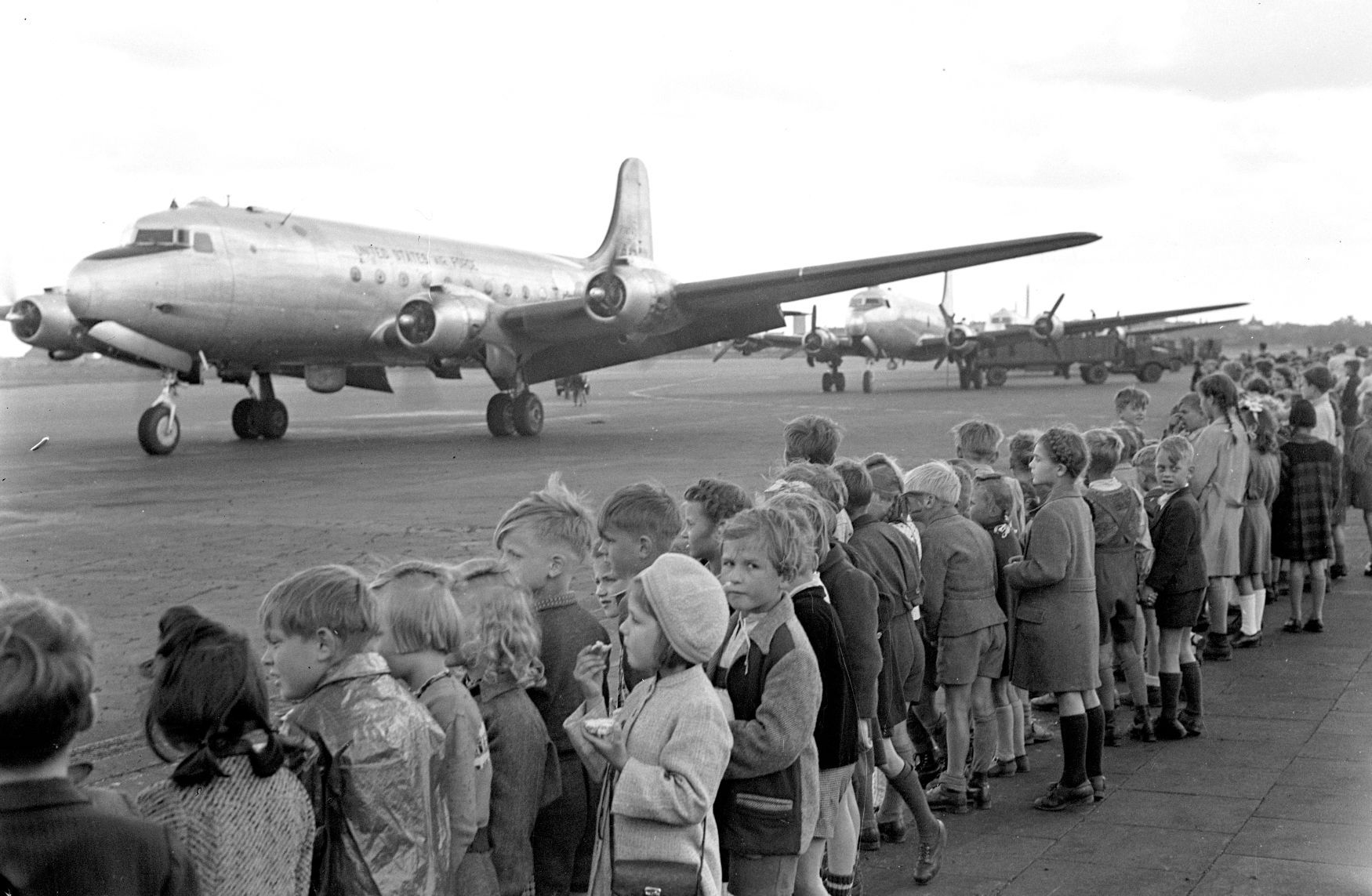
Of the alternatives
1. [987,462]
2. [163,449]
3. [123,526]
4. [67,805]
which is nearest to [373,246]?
[163,449]

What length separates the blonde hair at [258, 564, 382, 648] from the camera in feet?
9.19

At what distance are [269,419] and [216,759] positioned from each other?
2199 cm

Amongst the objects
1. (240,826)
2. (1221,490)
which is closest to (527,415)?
(1221,490)

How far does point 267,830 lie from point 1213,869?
3.46 m

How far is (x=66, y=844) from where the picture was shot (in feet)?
6.86

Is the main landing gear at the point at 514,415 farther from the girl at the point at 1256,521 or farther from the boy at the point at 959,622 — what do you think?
the boy at the point at 959,622

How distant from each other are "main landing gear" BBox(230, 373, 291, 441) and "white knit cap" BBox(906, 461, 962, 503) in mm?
19425

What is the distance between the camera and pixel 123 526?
1234 centimetres

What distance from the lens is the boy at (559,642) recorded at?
12.0ft

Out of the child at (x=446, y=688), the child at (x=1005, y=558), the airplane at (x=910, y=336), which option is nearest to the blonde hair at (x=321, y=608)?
the child at (x=446, y=688)

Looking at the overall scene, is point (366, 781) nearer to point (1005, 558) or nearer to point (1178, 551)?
point (1005, 558)

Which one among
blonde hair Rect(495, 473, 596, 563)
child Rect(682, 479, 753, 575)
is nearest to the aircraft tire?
child Rect(682, 479, 753, 575)

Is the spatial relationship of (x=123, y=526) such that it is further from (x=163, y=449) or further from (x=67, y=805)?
(x=67, y=805)

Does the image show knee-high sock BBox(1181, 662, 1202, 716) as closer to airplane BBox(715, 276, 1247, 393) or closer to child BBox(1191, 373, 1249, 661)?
child BBox(1191, 373, 1249, 661)
